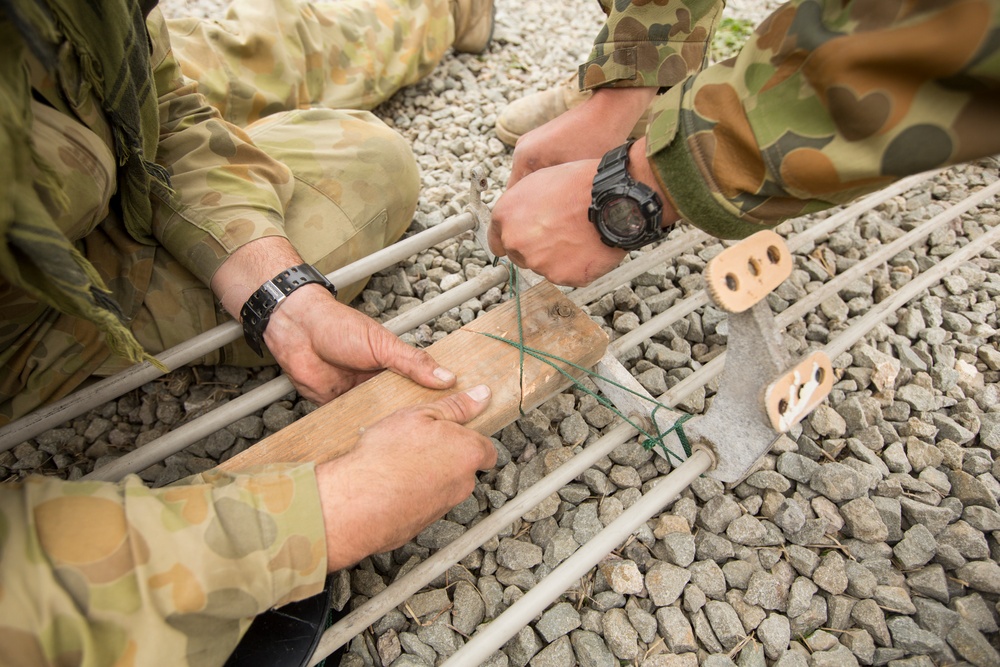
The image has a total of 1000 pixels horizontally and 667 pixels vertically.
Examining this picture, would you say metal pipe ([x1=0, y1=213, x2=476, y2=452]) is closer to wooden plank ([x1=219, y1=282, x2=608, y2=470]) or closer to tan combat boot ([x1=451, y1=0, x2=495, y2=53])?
wooden plank ([x1=219, y1=282, x2=608, y2=470])

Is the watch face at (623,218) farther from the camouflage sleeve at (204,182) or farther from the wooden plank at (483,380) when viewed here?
the camouflage sleeve at (204,182)

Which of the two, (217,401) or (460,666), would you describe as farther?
(217,401)

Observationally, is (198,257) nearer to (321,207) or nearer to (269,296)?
(269,296)

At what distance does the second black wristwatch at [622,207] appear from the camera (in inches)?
38.7

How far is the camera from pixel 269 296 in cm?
120

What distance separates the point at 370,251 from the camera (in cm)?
161

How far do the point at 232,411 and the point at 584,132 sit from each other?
0.97 meters

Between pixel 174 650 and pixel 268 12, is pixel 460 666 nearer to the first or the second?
pixel 174 650

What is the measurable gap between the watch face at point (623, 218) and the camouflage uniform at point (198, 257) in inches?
24.7

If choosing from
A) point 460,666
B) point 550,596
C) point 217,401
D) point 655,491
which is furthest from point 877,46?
point 217,401

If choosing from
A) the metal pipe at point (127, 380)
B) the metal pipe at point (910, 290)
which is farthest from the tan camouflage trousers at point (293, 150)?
the metal pipe at point (910, 290)

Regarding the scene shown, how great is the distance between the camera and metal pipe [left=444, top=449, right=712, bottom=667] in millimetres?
904

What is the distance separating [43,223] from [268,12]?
4.69 ft

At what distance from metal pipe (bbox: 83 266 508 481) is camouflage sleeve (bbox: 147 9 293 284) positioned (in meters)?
0.27
